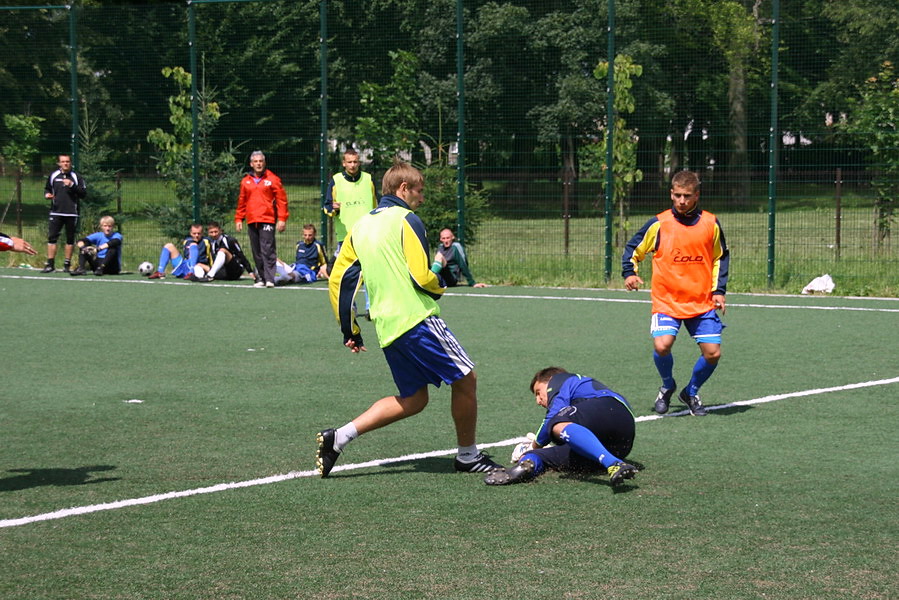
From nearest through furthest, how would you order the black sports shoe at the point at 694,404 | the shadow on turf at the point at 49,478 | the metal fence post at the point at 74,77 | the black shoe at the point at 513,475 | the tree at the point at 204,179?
the black shoe at the point at 513,475
the shadow on turf at the point at 49,478
the black sports shoe at the point at 694,404
the tree at the point at 204,179
the metal fence post at the point at 74,77

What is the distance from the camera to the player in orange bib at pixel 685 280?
29.9 feet

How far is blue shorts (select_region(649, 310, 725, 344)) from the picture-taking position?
29.9 feet

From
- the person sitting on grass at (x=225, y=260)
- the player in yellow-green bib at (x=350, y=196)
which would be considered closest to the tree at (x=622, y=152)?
the player in yellow-green bib at (x=350, y=196)

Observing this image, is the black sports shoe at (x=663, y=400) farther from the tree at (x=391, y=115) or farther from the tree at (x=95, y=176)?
the tree at (x=95, y=176)

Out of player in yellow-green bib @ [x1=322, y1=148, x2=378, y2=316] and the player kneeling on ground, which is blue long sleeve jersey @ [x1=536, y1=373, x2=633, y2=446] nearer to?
the player kneeling on ground

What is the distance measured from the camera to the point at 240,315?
15.3 meters

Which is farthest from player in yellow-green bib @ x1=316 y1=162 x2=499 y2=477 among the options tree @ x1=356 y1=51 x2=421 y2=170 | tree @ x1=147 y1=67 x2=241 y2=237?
tree @ x1=147 y1=67 x2=241 y2=237

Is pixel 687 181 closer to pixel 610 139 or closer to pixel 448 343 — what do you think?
pixel 448 343

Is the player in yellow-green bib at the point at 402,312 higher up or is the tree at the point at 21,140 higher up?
the tree at the point at 21,140

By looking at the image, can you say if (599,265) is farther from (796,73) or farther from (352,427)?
(352,427)

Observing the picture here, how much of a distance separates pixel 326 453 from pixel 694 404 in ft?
10.4

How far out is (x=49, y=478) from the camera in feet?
23.2

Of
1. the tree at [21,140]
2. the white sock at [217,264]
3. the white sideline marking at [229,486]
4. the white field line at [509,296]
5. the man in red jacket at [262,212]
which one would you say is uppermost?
the tree at [21,140]

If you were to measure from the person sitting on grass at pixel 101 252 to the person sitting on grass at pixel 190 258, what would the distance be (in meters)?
0.76
